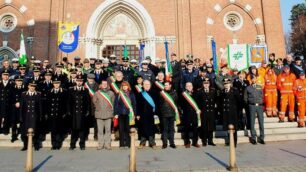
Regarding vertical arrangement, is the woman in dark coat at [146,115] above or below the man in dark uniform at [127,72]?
below

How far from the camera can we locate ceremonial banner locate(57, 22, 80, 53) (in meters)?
15.8

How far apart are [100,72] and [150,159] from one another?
433 cm

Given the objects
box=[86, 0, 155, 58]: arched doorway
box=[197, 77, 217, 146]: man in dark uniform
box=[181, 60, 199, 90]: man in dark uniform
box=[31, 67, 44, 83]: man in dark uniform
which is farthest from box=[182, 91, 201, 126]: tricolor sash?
box=[86, 0, 155, 58]: arched doorway

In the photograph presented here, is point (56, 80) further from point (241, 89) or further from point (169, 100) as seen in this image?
point (241, 89)

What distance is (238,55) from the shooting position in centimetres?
1625

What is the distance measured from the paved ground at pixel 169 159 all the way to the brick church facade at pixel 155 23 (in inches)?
446

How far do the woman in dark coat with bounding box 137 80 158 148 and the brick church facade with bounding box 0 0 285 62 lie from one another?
10.4 m

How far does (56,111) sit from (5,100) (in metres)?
2.22

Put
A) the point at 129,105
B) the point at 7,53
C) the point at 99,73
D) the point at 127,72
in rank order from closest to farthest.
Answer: the point at 129,105 → the point at 99,73 → the point at 127,72 → the point at 7,53

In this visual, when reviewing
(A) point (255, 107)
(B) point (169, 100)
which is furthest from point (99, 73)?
(A) point (255, 107)

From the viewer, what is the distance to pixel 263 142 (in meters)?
10.1

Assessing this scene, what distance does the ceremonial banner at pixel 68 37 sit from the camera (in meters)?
15.8

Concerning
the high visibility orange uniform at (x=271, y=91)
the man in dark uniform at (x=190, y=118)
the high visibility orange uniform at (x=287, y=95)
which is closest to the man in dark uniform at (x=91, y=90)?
the man in dark uniform at (x=190, y=118)

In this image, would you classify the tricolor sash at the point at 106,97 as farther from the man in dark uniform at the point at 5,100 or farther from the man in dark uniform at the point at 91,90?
the man in dark uniform at the point at 5,100
